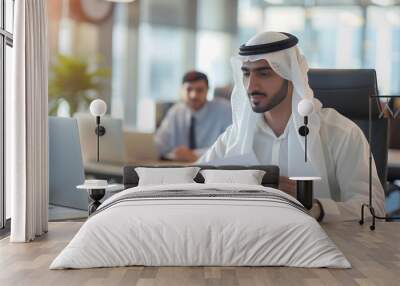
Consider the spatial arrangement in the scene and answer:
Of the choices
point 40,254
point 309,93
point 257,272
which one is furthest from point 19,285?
point 309,93

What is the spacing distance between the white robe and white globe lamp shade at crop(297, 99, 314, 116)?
208 mm

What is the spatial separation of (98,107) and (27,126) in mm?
1150

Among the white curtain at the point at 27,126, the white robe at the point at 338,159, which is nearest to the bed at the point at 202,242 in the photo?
the white curtain at the point at 27,126

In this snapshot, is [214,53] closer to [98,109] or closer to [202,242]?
[98,109]

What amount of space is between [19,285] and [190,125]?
10.6ft

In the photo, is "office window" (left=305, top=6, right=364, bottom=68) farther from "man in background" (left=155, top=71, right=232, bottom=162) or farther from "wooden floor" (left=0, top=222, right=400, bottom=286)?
"wooden floor" (left=0, top=222, right=400, bottom=286)

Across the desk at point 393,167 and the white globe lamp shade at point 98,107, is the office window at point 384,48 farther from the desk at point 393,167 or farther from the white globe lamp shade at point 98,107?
the white globe lamp shade at point 98,107

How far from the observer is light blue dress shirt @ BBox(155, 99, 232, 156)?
6.80m

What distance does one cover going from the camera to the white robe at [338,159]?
674cm

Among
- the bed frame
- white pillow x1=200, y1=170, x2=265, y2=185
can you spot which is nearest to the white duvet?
white pillow x1=200, y1=170, x2=265, y2=185

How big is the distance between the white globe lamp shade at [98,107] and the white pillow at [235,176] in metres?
1.21

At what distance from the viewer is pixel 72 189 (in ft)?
22.8

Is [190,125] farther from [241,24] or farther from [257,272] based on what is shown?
[257,272]

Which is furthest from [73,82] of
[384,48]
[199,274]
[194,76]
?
[199,274]
